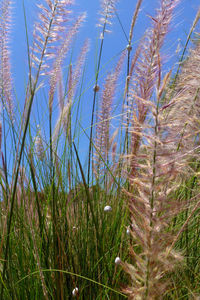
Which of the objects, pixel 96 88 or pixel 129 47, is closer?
pixel 129 47

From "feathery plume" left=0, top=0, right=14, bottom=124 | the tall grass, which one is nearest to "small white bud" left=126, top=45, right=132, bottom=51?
the tall grass

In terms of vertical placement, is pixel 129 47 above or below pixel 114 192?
above

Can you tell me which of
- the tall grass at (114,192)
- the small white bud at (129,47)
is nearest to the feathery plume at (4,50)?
the tall grass at (114,192)

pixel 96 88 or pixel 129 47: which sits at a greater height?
pixel 129 47

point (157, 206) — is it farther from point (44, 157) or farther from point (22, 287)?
point (44, 157)

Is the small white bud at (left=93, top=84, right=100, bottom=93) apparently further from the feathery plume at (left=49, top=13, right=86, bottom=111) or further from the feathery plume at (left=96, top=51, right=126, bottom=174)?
the feathery plume at (left=49, top=13, right=86, bottom=111)

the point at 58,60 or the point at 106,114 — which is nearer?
the point at 58,60

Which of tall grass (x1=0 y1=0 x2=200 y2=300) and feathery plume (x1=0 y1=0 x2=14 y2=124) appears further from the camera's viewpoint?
feathery plume (x1=0 y1=0 x2=14 y2=124)

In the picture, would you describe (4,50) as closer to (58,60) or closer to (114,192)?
(58,60)

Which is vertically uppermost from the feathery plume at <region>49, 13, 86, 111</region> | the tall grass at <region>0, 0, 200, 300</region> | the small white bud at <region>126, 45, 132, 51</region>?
the small white bud at <region>126, 45, 132, 51</region>

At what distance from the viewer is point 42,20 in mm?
857

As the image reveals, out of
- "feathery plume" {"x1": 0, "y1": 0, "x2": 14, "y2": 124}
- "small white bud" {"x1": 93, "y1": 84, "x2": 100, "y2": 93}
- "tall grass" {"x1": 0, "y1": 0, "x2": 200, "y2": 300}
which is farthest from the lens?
"small white bud" {"x1": 93, "y1": 84, "x2": 100, "y2": 93}

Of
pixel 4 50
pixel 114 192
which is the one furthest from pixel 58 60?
pixel 114 192

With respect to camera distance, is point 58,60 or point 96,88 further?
point 96,88
